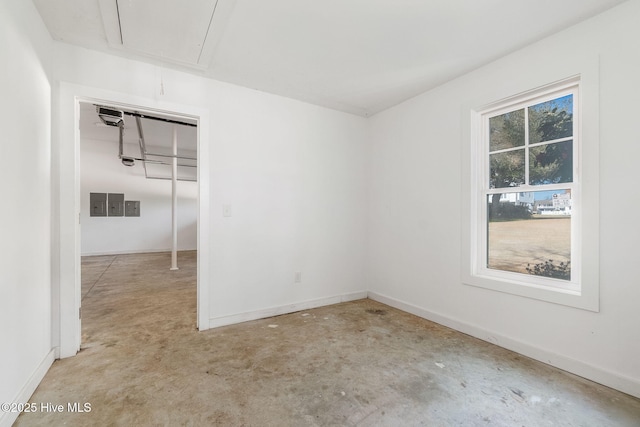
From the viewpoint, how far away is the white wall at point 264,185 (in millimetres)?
2422

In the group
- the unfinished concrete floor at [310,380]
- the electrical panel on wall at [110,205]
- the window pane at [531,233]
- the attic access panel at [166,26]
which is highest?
the attic access panel at [166,26]

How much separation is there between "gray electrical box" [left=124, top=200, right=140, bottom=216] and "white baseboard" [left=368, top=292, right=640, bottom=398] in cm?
790

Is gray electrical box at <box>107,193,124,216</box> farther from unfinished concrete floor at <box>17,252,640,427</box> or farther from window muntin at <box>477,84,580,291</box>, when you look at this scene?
window muntin at <box>477,84,580,291</box>

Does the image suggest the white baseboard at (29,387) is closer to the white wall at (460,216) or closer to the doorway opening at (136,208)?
the doorway opening at (136,208)

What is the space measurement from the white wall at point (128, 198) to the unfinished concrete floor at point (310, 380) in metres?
4.90

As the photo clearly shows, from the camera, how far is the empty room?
5.59 feet

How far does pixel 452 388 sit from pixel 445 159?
6.80 ft

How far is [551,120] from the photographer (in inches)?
88.4

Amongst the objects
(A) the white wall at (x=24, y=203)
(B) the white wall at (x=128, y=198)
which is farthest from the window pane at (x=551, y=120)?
(B) the white wall at (x=128, y=198)

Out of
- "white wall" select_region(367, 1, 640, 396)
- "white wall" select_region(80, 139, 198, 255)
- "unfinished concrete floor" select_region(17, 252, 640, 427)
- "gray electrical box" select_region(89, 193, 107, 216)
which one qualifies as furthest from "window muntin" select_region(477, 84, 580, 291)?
"gray electrical box" select_region(89, 193, 107, 216)

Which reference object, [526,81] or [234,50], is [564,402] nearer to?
[526,81]

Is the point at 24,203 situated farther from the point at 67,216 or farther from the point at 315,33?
the point at 315,33

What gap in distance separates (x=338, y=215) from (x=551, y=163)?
2.21 meters

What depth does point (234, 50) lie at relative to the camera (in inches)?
92.6
